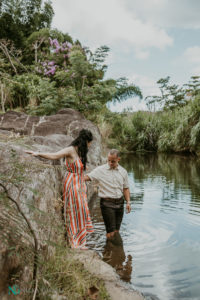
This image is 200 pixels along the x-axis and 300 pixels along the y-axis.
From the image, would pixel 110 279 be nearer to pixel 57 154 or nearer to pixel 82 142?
pixel 57 154

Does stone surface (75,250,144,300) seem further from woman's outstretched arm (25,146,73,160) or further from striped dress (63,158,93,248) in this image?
woman's outstretched arm (25,146,73,160)

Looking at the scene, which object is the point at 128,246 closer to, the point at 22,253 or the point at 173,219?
the point at 173,219

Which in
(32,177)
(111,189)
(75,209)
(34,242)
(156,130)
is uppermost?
(156,130)

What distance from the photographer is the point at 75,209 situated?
13.3 feet

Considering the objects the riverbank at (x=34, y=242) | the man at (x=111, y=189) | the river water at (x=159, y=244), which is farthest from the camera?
the man at (x=111, y=189)

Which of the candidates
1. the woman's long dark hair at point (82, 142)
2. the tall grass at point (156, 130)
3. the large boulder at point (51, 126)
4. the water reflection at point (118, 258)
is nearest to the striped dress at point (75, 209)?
the woman's long dark hair at point (82, 142)

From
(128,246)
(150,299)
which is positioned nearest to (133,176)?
(128,246)

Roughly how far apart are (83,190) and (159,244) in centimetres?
152

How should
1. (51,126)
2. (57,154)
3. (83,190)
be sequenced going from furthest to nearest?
(51,126), (83,190), (57,154)

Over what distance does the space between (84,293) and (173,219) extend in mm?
3656

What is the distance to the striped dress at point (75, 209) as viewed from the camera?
4004mm

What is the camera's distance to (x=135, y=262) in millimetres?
4090

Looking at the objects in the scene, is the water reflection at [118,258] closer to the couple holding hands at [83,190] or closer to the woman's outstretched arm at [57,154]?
the couple holding hands at [83,190]

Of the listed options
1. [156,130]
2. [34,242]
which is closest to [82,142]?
[34,242]
